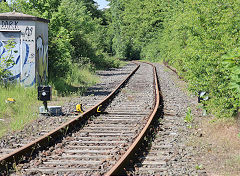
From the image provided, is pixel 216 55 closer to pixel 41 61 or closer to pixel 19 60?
pixel 19 60

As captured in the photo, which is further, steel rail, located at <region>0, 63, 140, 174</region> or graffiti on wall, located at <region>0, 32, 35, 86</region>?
graffiti on wall, located at <region>0, 32, 35, 86</region>

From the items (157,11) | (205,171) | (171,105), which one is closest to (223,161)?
(205,171)

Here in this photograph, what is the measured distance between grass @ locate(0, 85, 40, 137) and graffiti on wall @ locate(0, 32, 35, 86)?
0.55m

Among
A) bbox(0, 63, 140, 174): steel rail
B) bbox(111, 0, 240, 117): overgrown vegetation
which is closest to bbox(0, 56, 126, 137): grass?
bbox(0, 63, 140, 174): steel rail

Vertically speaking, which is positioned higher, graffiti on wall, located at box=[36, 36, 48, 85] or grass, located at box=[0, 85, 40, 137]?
graffiti on wall, located at box=[36, 36, 48, 85]

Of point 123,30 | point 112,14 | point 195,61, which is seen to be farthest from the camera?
point 112,14

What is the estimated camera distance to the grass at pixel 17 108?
30.8 feet

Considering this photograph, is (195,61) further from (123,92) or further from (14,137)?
(123,92)

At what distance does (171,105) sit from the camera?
13039 mm

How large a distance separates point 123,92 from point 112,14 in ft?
263

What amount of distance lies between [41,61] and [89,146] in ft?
27.2

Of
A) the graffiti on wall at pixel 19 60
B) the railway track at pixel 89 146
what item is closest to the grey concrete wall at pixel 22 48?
the graffiti on wall at pixel 19 60

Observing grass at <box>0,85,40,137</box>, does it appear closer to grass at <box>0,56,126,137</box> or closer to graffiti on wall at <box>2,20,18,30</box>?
grass at <box>0,56,126,137</box>

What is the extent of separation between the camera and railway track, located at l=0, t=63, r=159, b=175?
6.03 metres
